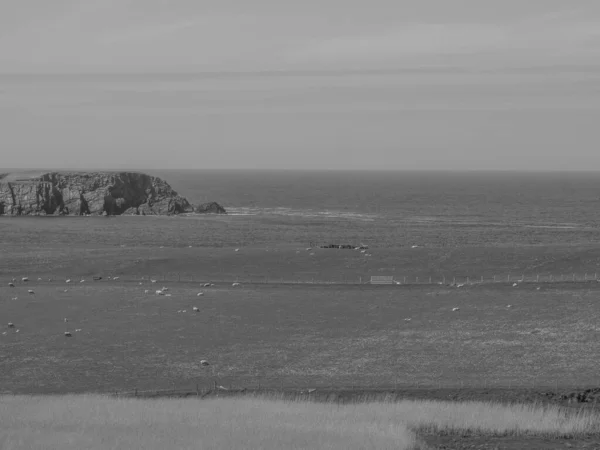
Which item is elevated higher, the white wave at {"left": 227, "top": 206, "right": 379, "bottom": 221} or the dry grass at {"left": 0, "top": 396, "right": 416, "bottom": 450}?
the white wave at {"left": 227, "top": 206, "right": 379, "bottom": 221}

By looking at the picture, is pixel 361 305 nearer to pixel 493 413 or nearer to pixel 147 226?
pixel 493 413

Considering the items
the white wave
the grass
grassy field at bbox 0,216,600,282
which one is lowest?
the grass

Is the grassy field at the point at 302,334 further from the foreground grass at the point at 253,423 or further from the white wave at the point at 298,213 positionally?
the white wave at the point at 298,213

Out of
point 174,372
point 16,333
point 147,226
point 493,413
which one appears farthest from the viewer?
point 147,226

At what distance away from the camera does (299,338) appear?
50.2 m

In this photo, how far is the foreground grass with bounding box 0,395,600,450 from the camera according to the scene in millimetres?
23891

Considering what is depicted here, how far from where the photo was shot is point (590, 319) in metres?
53.9

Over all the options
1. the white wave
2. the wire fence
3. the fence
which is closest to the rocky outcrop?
the white wave

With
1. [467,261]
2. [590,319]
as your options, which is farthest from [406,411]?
[467,261]

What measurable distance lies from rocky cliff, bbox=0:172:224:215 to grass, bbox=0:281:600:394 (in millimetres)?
91554

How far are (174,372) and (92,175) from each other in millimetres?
125126

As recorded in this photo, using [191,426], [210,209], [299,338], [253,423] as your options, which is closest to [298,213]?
[210,209]

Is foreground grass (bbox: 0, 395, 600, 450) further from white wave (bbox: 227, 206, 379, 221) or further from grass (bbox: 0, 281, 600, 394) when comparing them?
white wave (bbox: 227, 206, 379, 221)

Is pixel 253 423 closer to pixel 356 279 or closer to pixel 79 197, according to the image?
pixel 356 279
